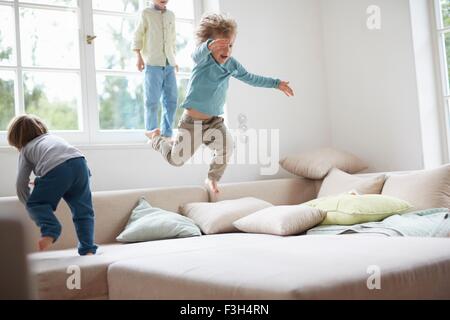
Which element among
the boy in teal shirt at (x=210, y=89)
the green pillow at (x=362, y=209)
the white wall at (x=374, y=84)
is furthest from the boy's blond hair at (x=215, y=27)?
the white wall at (x=374, y=84)

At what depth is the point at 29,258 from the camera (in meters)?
1.19

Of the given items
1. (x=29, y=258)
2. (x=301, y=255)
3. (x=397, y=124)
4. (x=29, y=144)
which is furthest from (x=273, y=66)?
(x=29, y=258)

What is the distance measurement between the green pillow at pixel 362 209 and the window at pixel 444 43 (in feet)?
3.74

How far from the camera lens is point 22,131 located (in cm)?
302

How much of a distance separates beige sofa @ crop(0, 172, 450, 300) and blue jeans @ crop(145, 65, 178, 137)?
570 mm

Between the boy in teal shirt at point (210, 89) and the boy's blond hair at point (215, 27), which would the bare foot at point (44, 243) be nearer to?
the boy in teal shirt at point (210, 89)

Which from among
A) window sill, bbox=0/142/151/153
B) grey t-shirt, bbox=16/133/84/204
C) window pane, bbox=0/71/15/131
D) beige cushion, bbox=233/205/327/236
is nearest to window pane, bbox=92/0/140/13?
window pane, bbox=0/71/15/131

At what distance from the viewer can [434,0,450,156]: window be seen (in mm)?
4316

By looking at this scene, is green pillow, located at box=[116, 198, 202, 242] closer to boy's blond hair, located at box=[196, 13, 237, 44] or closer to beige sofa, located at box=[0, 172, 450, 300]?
beige sofa, located at box=[0, 172, 450, 300]

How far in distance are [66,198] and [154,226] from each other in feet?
1.95
